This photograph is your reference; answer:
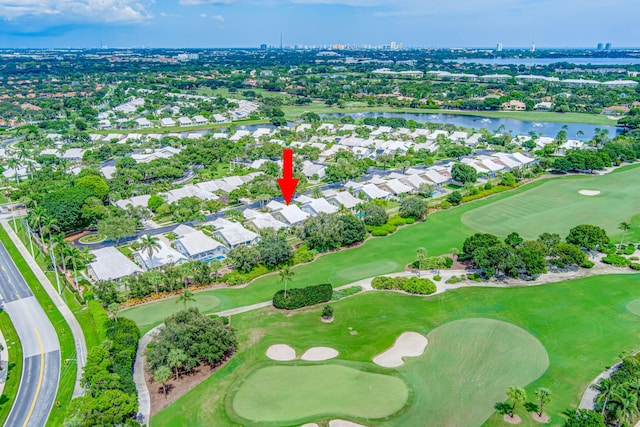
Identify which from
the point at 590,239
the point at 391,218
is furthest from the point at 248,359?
the point at 590,239

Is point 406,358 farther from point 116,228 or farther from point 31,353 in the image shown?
point 116,228

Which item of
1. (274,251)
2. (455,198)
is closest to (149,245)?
(274,251)

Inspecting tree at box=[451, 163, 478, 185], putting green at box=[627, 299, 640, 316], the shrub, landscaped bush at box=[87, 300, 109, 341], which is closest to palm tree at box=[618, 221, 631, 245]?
putting green at box=[627, 299, 640, 316]

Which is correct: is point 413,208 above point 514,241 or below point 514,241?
above

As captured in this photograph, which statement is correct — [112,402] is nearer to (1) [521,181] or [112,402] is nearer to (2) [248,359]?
(2) [248,359]

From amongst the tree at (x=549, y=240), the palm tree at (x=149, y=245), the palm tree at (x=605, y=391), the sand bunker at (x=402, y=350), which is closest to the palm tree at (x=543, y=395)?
the palm tree at (x=605, y=391)

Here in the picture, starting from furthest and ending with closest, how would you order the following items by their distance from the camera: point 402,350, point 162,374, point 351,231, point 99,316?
point 351,231, point 99,316, point 402,350, point 162,374

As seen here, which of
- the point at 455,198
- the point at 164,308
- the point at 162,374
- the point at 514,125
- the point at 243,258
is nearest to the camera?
the point at 162,374

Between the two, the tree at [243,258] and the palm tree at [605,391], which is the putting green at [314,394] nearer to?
the palm tree at [605,391]
